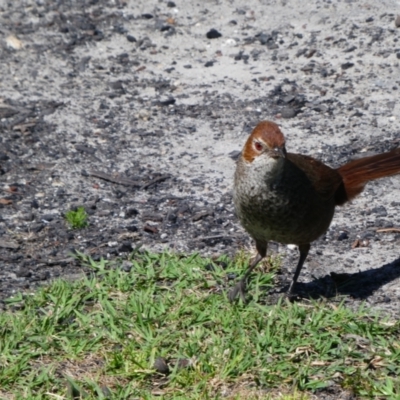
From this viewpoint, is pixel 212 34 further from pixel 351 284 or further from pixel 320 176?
pixel 351 284

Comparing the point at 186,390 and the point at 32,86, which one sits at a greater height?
the point at 186,390

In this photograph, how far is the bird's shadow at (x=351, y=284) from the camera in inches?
222

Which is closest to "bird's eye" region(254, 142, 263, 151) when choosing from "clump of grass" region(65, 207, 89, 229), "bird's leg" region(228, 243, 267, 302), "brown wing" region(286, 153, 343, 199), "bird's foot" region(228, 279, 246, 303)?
"brown wing" region(286, 153, 343, 199)

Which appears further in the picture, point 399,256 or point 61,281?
point 399,256

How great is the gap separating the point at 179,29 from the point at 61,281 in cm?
439

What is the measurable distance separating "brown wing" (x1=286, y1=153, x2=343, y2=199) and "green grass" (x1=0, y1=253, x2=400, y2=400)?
67 centimetres

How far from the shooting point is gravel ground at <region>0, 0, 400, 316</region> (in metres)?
6.26

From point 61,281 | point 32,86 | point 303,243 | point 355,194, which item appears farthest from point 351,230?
point 32,86

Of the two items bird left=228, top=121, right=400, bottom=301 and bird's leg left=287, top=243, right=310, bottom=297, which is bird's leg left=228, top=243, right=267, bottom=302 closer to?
bird left=228, top=121, right=400, bottom=301

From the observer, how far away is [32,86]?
336 inches

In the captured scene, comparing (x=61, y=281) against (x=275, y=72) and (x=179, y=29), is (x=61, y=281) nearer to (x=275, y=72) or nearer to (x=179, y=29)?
(x=275, y=72)

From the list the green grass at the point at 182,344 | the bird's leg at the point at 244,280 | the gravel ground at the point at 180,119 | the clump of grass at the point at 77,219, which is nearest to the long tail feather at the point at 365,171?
the gravel ground at the point at 180,119

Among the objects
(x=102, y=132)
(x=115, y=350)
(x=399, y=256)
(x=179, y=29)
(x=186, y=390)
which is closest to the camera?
(x=186, y=390)

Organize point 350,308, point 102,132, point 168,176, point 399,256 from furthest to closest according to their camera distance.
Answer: point 102,132 → point 168,176 → point 399,256 → point 350,308
